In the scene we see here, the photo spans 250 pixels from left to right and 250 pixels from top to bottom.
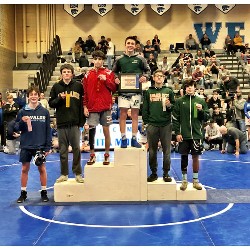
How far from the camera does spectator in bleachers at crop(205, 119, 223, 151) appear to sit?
41.3 feet

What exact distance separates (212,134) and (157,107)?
623 centimetres

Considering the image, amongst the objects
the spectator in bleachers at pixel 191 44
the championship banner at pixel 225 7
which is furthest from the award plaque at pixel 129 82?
the championship banner at pixel 225 7

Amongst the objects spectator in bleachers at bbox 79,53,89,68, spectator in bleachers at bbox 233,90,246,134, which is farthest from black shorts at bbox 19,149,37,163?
spectator in bleachers at bbox 79,53,89,68

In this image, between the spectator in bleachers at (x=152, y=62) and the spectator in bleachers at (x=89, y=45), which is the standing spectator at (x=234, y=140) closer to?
the spectator in bleachers at (x=152, y=62)

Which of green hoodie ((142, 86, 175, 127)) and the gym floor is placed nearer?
the gym floor

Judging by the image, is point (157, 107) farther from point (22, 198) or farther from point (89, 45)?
point (89, 45)

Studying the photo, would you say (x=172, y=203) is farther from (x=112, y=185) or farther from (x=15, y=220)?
(x=15, y=220)

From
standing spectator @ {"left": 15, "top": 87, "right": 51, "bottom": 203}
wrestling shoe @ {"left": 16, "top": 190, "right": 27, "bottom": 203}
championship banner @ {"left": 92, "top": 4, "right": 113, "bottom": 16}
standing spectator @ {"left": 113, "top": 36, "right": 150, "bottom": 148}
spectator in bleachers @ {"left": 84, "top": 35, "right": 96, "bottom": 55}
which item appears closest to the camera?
standing spectator @ {"left": 15, "top": 87, "right": 51, "bottom": 203}

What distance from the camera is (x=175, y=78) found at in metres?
17.7

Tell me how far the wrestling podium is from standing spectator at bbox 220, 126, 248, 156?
5400 millimetres

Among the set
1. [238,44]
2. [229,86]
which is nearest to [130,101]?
[229,86]

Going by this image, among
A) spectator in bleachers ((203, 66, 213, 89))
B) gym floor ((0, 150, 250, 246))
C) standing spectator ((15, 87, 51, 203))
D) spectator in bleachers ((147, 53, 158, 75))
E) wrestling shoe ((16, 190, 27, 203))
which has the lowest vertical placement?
gym floor ((0, 150, 250, 246))

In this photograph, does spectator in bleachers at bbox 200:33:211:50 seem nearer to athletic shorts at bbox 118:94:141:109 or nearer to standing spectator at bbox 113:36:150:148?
standing spectator at bbox 113:36:150:148

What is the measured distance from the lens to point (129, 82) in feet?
21.9
